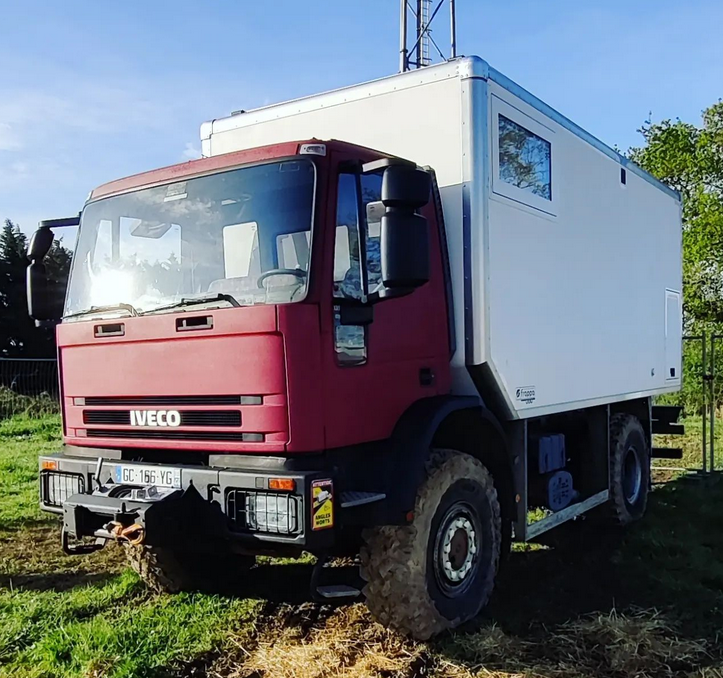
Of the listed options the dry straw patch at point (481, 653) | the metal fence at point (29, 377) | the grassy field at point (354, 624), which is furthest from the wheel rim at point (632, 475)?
the metal fence at point (29, 377)

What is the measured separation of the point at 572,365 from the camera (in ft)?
19.6

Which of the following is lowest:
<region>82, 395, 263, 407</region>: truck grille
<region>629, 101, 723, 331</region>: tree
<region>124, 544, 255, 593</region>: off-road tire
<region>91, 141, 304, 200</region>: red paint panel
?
<region>124, 544, 255, 593</region>: off-road tire

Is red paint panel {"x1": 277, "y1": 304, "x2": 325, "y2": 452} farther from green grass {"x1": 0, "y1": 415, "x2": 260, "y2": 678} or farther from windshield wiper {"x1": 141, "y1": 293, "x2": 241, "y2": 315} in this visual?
green grass {"x1": 0, "y1": 415, "x2": 260, "y2": 678}

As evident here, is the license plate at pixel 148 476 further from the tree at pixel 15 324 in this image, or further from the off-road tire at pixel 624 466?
the tree at pixel 15 324

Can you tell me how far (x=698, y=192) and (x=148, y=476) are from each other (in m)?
24.7

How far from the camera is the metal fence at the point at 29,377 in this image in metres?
15.2

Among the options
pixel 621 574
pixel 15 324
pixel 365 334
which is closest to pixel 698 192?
pixel 621 574

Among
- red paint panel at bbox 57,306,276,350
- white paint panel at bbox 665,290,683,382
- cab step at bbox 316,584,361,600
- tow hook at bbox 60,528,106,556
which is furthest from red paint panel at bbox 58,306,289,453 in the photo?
white paint panel at bbox 665,290,683,382

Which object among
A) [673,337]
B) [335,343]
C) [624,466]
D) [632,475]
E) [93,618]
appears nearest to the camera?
[335,343]

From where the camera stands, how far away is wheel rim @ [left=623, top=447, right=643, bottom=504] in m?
7.44

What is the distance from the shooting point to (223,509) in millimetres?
3846

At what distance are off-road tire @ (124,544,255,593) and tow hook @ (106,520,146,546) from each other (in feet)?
3.60

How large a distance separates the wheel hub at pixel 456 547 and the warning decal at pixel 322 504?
2.97ft

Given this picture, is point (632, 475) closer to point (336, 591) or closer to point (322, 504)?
point (336, 591)
